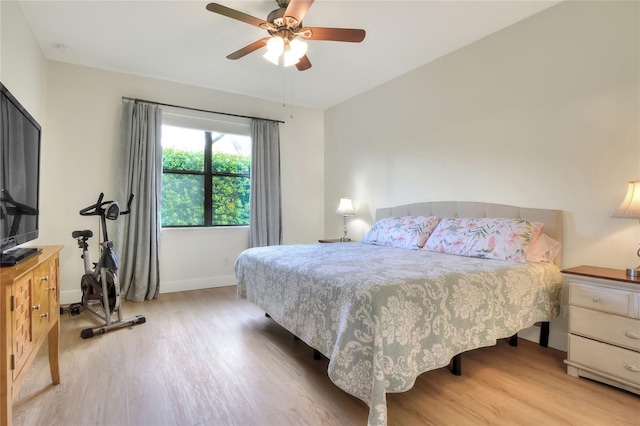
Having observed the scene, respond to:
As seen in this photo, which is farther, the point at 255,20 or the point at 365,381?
the point at 255,20

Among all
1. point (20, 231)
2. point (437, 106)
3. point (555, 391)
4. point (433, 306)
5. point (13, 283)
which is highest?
point (437, 106)

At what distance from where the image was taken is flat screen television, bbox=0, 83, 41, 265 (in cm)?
146

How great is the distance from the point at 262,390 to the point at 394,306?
0.99m

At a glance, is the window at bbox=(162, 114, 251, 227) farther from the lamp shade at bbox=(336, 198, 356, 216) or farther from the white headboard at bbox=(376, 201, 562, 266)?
the white headboard at bbox=(376, 201, 562, 266)

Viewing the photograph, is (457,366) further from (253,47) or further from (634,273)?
(253,47)

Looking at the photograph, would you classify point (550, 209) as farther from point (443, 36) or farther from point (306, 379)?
point (306, 379)

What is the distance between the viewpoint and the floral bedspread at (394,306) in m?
1.54

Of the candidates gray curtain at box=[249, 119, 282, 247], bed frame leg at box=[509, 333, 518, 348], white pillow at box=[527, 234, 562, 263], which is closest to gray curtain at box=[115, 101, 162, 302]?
gray curtain at box=[249, 119, 282, 247]

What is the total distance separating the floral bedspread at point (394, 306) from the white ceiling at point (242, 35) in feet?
6.56

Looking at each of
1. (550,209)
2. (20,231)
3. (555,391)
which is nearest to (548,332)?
(555,391)

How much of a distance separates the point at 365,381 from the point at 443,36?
119 inches

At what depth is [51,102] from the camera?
349 cm

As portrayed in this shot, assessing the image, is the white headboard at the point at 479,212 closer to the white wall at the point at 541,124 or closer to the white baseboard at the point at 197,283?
the white wall at the point at 541,124

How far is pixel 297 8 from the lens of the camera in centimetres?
200
